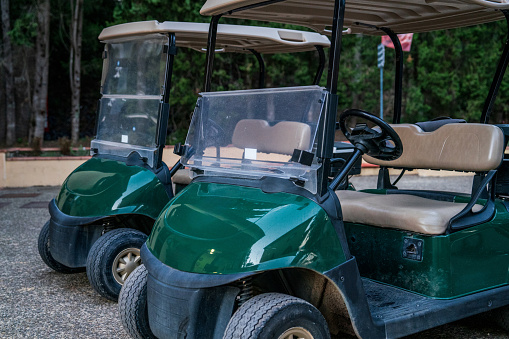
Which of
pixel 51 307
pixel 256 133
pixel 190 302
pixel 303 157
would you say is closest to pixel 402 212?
pixel 303 157

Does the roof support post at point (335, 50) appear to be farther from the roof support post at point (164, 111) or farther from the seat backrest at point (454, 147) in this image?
the roof support post at point (164, 111)

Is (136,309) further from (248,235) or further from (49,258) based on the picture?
(49,258)

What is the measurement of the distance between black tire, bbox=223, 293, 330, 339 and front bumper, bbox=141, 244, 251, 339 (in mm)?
135

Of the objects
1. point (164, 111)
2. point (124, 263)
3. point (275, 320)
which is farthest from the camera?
point (164, 111)

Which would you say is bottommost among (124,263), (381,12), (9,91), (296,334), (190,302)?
(124,263)

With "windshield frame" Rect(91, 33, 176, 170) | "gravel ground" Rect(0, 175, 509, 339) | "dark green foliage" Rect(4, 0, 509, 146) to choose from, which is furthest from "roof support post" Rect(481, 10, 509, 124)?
"dark green foliage" Rect(4, 0, 509, 146)

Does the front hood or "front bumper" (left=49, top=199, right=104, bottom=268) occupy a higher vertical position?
the front hood

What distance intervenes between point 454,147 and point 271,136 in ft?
4.32

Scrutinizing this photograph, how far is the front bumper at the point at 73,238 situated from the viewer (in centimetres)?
404

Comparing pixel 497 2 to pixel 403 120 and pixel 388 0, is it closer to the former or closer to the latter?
pixel 388 0

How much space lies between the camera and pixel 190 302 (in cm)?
234

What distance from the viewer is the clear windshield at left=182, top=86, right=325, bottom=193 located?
2646 mm

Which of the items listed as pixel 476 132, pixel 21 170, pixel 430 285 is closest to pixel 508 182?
pixel 476 132

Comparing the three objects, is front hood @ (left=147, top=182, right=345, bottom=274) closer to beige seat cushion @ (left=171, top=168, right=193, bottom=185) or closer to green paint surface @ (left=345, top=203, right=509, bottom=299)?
green paint surface @ (left=345, top=203, right=509, bottom=299)
